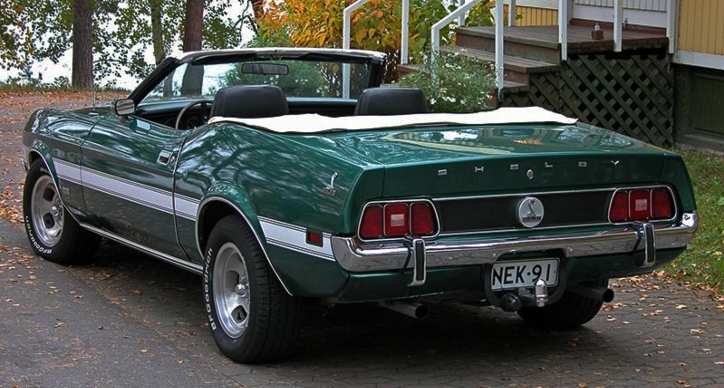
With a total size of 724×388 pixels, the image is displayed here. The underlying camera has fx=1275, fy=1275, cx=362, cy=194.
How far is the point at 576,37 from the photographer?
13445mm

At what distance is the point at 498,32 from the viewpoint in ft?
40.9

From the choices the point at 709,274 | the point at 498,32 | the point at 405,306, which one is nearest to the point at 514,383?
the point at 405,306

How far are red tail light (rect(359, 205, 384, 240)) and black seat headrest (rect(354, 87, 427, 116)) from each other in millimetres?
1681

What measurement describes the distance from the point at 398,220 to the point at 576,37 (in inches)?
325

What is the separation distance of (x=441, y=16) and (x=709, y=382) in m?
9.83

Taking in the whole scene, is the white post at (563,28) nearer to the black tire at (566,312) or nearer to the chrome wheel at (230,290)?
the black tire at (566,312)

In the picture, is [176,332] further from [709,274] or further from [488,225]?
[709,274]

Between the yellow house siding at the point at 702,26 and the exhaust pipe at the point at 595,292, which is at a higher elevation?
the yellow house siding at the point at 702,26

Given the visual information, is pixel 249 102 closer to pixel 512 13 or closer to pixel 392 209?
pixel 392 209

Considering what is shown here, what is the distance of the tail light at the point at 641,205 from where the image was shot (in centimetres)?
614

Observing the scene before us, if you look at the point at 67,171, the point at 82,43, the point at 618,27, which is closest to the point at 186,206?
the point at 67,171

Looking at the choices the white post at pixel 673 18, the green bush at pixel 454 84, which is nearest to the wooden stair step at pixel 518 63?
the green bush at pixel 454 84

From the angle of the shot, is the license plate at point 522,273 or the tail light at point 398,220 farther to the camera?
the license plate at point 522,273

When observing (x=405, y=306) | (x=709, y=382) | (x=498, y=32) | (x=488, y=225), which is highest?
(x=498, y=32)
